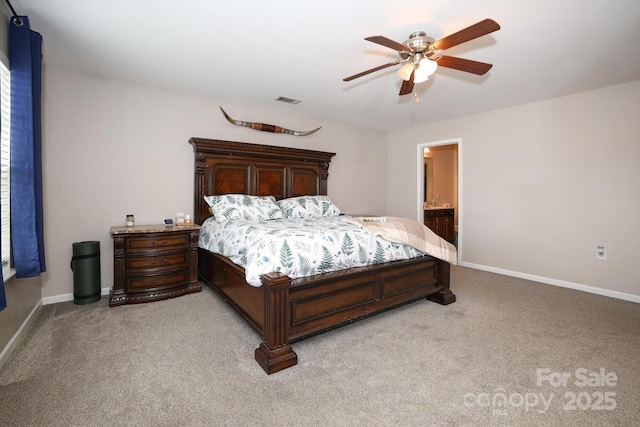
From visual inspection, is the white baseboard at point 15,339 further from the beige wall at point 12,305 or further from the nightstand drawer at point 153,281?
the nightstand drawer at point 153,281

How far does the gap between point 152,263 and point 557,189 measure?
4906 millimetres

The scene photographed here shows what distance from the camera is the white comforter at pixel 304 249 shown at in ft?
7.01

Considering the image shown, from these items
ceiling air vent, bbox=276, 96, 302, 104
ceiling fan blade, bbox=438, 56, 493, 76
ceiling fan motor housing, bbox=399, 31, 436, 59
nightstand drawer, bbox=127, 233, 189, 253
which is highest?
ceiling air vent, bbox=276, 96, 302, 104

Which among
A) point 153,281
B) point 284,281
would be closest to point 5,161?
point 153,281

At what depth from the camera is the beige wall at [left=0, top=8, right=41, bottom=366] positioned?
6.59ft

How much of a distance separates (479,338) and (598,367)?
2.28ft

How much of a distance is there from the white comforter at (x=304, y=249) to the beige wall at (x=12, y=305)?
4.98 ft

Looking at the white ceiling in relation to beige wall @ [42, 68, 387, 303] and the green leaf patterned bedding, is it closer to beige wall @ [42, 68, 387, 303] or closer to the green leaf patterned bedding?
beige wall @ [42, 68, 387, 303]

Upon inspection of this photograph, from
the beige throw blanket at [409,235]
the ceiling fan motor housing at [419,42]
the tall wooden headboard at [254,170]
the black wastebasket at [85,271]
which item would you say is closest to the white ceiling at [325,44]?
the ceiling fan motor housing at [419,42]

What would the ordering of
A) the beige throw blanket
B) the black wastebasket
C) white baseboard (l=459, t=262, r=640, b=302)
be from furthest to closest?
white baseboard (l=459, t=262, r=640, b=302) < the black wastebasket < the beige throw blanket

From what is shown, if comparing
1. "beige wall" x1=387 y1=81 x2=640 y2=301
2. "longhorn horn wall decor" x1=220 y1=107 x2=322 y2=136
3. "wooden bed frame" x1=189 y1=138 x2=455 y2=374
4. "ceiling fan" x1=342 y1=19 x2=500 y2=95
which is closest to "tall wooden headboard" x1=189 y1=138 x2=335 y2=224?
"wooden bed frame" x1=189 y1=138 x2=455 y2=374

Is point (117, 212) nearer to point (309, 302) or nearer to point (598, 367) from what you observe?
point (309, 302)

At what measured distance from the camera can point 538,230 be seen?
403cm

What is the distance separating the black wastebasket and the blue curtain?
2.41 feet
